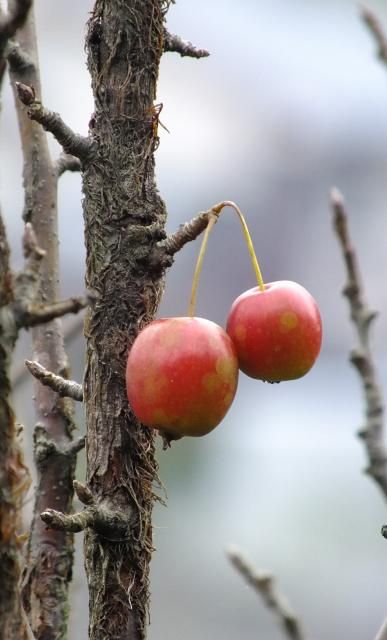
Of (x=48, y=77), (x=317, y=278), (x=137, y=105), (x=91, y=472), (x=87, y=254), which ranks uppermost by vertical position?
(x=48, y=77)

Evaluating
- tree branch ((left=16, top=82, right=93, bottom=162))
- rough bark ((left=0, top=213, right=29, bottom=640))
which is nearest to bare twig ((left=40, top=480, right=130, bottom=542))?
rough bark ((left=0, top=213, right=29, bottom=640))

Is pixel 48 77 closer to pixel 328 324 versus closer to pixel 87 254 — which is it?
pixel 328 324

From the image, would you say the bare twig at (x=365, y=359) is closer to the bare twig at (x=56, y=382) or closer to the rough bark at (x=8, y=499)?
the rough bark at (x=8, y=499)

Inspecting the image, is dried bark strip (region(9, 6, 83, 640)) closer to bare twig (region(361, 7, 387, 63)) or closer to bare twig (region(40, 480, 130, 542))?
bare twig (region(40, 480, 130, 542))

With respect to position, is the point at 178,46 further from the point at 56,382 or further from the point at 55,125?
the point at 56,382

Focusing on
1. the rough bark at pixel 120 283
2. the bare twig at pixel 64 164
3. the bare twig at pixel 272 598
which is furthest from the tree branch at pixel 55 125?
the bare twig at pixel 272 598

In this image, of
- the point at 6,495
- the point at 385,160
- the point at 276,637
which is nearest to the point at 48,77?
the point at 385,160
